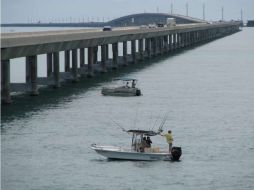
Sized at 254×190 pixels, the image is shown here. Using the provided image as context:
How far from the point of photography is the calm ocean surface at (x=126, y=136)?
150 ft

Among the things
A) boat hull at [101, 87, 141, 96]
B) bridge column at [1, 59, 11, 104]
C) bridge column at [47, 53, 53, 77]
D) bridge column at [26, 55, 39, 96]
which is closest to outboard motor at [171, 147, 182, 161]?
bridge column at [1, 59, 11, 104]

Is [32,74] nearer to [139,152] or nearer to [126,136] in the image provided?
[126,136]

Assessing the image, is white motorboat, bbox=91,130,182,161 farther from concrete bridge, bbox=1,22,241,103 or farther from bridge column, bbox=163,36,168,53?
bridge column, bbox=163,36,168,53

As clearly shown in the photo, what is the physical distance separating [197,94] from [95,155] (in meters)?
36.5

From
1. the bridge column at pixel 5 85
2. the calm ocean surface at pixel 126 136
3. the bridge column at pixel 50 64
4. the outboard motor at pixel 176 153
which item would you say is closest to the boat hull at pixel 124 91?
the calm ocean surface at pixel 126 136

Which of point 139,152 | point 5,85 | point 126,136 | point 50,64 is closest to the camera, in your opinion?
point 139,152

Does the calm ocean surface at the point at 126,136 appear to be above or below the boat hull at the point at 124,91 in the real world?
below

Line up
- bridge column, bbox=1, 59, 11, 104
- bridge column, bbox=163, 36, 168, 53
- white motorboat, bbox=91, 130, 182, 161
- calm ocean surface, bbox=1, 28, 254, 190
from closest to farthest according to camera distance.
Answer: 1. calm ocean surface, bbox=1, 28, 254, 190
2. white motorboat, bbox=91, 130, 182, 161
3. bridge column, bbox=1, 59, 11, 104
4. bridge column, bbox=163, 36, 168, 53

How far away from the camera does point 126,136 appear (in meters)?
58.5

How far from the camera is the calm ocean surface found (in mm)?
45750

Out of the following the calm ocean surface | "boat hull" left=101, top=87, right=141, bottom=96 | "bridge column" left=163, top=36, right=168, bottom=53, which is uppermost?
"bridge column" left=163, top=36, right=168, bottom=53

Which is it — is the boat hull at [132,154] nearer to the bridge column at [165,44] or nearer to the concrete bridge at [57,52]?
the concrete bridge at [57,52]

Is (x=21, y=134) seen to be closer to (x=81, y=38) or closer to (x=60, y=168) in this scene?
(x=60, y=168)

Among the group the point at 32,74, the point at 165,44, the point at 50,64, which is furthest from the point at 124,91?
the point at 165,44
